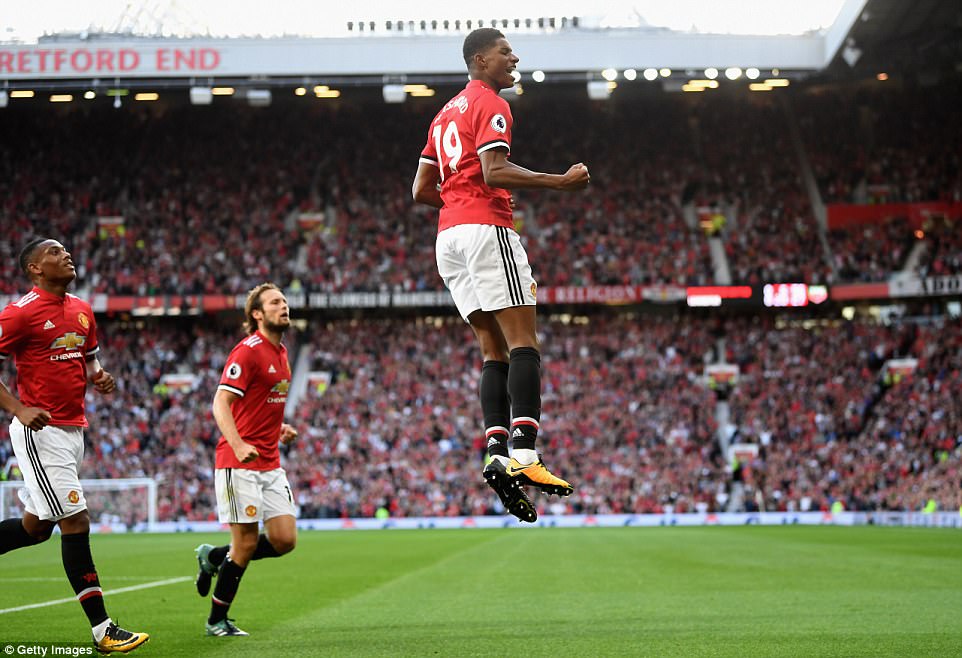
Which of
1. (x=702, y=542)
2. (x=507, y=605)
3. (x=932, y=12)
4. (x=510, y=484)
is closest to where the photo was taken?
(x=510, y=484)

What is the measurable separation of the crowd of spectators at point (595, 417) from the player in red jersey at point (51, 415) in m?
28.1

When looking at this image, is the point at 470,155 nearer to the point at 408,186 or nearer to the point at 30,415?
the point at 30,415

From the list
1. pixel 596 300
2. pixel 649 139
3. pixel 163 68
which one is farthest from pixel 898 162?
pixel 163 68

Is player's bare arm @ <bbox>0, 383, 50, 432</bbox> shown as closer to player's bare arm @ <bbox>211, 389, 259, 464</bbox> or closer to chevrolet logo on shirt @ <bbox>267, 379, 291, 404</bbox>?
player's bare arm @ <bbox>211, 389, 259, 464</bbox>

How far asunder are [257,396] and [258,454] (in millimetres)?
551

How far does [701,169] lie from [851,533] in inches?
774

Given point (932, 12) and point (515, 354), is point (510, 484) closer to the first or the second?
point (515, 354)

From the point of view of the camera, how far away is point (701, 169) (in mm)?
45500

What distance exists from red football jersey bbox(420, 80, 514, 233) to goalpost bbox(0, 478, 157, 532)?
29821 mm

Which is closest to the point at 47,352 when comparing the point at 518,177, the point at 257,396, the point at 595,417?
the point at 257,396

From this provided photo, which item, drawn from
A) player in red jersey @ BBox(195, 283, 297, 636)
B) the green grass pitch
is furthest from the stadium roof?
player in red jersey @ BBox(195, 283, 297, 636)

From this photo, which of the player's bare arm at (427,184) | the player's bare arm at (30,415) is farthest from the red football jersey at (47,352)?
the player's bare arm at (427,184)

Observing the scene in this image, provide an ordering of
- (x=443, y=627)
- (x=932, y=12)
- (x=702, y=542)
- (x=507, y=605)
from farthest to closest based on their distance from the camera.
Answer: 1. (x=932, y=12)
2. (x=702, y=542)
3. (x=507, y=605)
4. (x=443, y=627)

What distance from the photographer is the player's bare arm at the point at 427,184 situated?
25.7 feet
